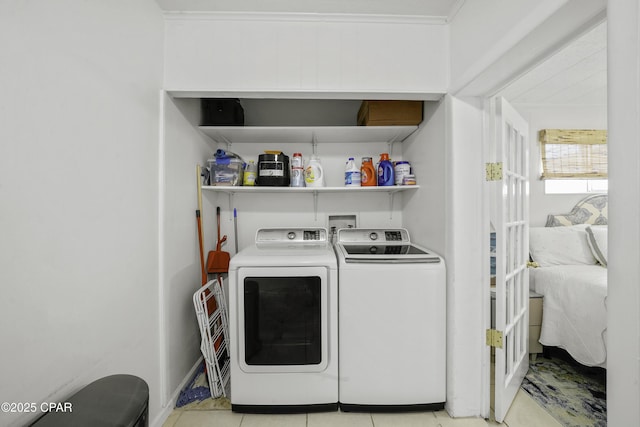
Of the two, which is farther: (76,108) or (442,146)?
(442,146)

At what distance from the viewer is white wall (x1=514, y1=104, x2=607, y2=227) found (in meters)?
A: 3.13

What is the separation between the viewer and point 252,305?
5.20ft

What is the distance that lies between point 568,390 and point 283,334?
79.1 inches

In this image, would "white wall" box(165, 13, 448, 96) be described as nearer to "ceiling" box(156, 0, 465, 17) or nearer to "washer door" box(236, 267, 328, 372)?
"ceiling" box(156, 0, 465, 17)

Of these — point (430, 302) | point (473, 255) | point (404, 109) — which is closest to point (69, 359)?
point (430, 302)

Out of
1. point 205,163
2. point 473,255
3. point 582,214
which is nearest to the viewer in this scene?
point 473,255

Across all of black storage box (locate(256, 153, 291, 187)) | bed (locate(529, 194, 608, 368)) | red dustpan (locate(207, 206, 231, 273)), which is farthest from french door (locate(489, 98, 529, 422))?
red dustpan (locate(207, 206, 231, 273))

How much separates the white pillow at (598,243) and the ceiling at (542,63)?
1.48m

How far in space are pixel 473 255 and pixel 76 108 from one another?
80.0 inches

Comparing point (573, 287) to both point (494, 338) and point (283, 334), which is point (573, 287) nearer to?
point (494, 338)

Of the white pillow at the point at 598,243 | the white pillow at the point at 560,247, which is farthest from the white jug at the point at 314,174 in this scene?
the white pillow at the point at 598,243

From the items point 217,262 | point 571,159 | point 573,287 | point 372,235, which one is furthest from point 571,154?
point 217,262

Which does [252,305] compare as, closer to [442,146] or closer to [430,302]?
[430,302]

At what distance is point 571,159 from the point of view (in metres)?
3.13
